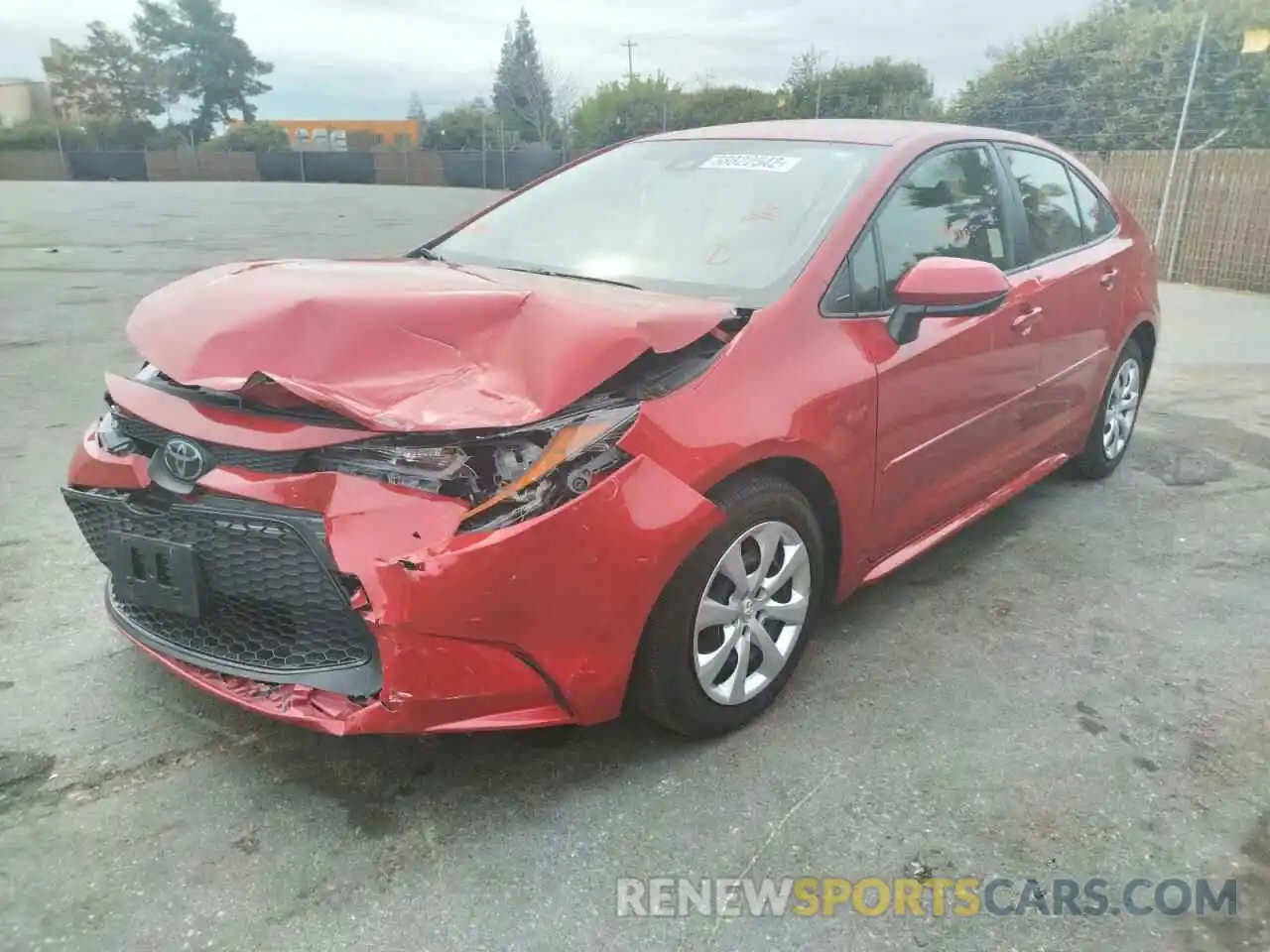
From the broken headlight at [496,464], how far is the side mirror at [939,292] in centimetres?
117

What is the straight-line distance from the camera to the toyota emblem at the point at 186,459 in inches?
87.3

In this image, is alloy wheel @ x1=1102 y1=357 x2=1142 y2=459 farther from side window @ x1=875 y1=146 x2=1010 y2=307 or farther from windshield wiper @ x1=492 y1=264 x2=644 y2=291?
windshield wiper @ x1=492 y1=264 x2=644 y2=291

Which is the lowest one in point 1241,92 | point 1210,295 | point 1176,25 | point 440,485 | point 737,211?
point 1210,295

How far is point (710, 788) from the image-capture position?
7.97 ft

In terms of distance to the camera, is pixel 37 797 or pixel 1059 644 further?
pixel 1059 644

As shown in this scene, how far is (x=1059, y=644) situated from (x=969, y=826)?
1099 mm

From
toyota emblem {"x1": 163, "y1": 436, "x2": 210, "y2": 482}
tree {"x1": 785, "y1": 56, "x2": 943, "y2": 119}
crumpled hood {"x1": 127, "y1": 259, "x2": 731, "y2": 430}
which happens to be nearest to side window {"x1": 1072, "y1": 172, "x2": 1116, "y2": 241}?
crumpled hood {"x1": 127, "y1": 259, "x2": 731, "y2": 430}

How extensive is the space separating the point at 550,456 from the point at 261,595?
28.5 inches

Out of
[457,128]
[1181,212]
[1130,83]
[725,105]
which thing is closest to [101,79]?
[457,128]

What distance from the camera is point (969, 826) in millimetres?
2326

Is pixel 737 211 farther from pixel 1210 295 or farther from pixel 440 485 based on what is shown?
pixel 1210 295

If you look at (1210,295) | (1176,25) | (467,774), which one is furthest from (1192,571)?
(1176,25)

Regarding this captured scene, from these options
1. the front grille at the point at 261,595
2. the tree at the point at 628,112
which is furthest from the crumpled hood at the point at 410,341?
the tree at the point at 628,112

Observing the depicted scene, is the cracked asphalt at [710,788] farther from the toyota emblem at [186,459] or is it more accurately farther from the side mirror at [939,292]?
the side mirror at [939,292]
